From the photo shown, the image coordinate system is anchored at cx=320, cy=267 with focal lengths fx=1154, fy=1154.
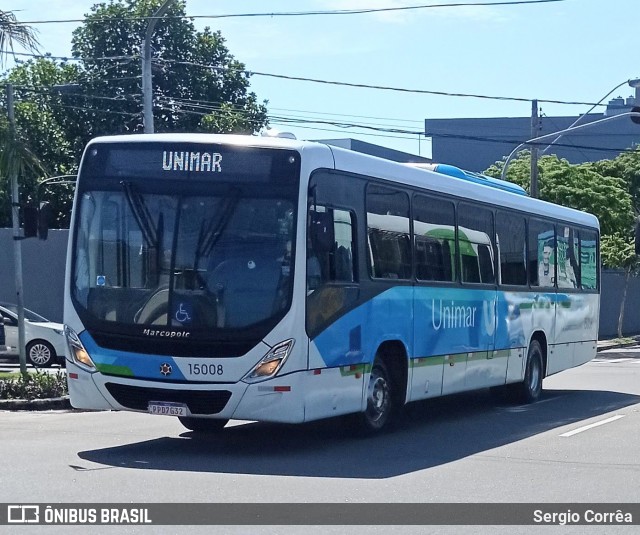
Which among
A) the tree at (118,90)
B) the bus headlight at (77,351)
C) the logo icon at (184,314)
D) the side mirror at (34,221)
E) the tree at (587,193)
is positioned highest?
the tree at (118,90)

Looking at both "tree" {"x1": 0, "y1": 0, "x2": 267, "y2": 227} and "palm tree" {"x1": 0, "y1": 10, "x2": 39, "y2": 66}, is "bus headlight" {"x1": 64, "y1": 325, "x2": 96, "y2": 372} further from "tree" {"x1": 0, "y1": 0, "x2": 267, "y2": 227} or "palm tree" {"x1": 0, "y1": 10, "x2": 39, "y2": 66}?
"tree" {"x1": 0, "y1": 0, "x2": 267, "y2": 227}

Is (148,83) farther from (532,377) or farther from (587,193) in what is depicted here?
(587,193)

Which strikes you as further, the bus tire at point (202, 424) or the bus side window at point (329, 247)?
the bus tire at point (202, 424)

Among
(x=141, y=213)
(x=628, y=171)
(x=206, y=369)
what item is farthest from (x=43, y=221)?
(x=628, y=171)

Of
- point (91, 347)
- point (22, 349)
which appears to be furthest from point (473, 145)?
point (91, 347)

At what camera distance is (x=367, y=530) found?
8070 millimetres

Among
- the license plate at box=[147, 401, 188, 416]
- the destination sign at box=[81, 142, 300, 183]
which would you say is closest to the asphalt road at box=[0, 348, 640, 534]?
the license plate at box=[147, 401, 188, 416]

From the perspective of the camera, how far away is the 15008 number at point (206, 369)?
11406 mm

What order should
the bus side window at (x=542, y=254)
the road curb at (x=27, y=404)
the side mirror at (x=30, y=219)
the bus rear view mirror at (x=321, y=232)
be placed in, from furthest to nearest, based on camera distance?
the bus side window at (x=542, y=254), the road curb at (x=27, y=404), the side mirror at (x=30, y=219), the bus rear view mirror at (x=321, y=232)

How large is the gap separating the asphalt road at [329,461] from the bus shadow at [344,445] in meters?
0.02

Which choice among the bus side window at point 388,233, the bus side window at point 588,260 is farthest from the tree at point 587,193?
the bus side window at point 388,233

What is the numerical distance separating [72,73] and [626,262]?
27.8 m

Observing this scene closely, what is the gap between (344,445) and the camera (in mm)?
12820

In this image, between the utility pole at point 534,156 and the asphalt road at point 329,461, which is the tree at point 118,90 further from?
the asphalt road at point 329,461
